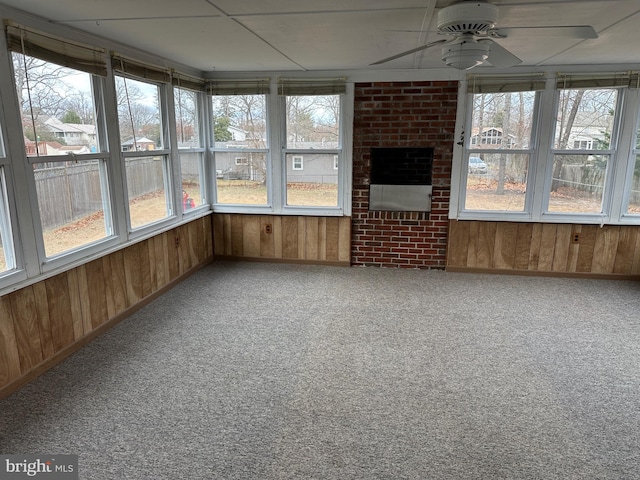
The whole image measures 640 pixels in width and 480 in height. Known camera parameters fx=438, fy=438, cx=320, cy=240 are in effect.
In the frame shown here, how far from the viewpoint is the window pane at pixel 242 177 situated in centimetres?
535

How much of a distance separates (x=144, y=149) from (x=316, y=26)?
79.7 inches

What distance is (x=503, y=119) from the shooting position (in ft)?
15.7

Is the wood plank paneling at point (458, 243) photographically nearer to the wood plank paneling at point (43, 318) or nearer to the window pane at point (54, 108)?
the window pane at point (54, 108)

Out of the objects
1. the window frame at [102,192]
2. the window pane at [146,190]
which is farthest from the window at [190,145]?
the window frame at [102,192]

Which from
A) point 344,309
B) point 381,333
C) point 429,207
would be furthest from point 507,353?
point 429,207

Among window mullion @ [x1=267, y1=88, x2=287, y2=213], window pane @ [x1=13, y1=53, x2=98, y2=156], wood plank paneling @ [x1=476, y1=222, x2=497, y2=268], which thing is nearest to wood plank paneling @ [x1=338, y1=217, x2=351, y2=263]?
window mullion @ [x1=267, y1=88, x2=287, y2=213]

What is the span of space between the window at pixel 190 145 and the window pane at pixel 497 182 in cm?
315

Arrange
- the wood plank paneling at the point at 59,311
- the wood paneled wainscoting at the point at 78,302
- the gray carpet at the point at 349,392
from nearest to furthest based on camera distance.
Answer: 1. the gray carpet at the point at 349,392
2. the wood paneled wainscoting at the point at 78,302
3. the wood plank paneling at the point at 59,311

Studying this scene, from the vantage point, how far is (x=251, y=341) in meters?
3.36

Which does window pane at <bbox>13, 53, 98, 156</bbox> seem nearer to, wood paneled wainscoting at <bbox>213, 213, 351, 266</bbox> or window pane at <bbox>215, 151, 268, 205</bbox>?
window pane at <bbox>215, 151, 268, 205</bbox>

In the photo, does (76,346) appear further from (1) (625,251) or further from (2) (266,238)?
(1) (625,251)

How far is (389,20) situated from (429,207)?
272cm

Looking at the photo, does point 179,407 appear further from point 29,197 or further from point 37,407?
point 29,197

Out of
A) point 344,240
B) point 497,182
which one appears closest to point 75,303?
point 344,240
